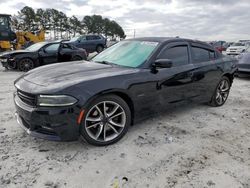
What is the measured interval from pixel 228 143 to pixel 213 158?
0.60 metres

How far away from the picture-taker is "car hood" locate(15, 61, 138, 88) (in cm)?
283

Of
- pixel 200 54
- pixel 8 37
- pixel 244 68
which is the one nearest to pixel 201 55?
pixel 200 54

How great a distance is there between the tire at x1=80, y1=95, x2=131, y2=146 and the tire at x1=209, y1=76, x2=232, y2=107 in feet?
8.48

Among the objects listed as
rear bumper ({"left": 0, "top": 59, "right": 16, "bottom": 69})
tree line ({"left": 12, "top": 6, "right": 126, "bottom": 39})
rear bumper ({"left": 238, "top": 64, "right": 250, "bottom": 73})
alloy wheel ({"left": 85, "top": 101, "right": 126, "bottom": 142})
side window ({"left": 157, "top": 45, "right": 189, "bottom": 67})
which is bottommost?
alloy wheel ({"left": 85, "top": 101, "right": 126, "bottom": 142})

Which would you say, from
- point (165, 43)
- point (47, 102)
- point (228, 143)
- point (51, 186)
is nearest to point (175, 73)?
point (165, 43)

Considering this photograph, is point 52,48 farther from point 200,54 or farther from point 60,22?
point 60,22

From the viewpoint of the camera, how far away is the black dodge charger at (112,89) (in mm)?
2678

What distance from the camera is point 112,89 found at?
2961 mm

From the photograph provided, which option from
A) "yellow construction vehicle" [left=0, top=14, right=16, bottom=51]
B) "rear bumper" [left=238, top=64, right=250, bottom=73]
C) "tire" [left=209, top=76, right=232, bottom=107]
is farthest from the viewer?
"yellow construction vehicle" [left=0, top=14, right=16, bottom=51]

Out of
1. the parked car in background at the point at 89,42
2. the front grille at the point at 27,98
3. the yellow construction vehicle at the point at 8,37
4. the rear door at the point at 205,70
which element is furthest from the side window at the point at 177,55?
the yellow construction vehicle at the point at 8,37

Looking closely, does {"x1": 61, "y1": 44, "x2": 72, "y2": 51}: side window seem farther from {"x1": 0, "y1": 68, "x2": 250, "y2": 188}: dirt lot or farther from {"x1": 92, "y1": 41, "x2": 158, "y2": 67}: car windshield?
{"x1": 0, "y1": 68, "x2": 250, "y2": 188}: dirt lot

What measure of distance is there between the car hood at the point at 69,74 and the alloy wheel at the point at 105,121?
1.37 ft

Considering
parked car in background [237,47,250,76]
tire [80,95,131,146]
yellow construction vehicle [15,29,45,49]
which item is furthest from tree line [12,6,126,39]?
tire [80,95,131,146]

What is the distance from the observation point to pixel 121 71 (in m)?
3.25
